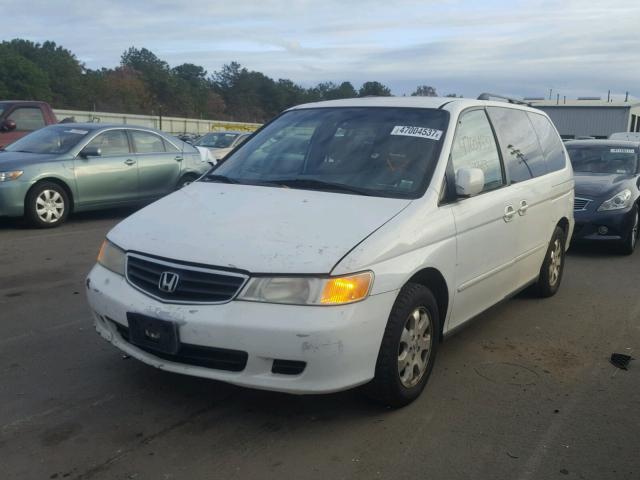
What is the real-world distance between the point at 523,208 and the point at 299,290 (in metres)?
2.53

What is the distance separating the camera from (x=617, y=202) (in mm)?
8406

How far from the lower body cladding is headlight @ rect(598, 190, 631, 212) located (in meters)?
5.97

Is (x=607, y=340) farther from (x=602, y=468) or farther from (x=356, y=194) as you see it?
(x=356, y=194)

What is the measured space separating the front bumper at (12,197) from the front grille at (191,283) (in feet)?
20.7

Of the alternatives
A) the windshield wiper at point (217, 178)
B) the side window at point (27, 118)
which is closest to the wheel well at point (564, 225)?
the windshield wiper at point (217, 178)

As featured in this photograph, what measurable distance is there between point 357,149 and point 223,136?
1386 centimetres

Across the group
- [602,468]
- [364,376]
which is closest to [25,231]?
[364,376]

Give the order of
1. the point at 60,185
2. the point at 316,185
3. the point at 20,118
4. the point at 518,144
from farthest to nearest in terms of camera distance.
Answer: the point at 20,118 → the point at 60,185 → the point at 518,144 → the point at 316,185

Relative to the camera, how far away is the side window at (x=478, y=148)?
4348 mm

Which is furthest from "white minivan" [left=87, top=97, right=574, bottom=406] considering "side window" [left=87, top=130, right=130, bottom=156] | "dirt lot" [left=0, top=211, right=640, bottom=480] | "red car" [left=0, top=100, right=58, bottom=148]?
"red car" [left=0, top=100, right=58, bottom=148]

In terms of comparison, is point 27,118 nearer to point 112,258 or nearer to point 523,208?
point 112,258

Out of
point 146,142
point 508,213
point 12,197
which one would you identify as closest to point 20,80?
point 146,142

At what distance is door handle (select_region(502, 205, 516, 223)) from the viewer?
467cm

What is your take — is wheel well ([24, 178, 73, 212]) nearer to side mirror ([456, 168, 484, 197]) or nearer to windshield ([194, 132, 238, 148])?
side mirror ([456, 168, 484, 197])
